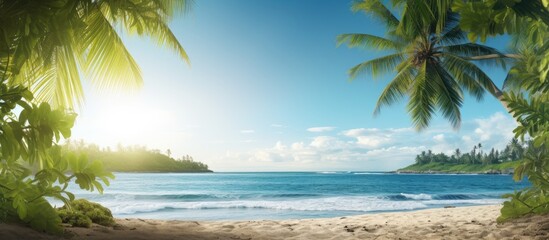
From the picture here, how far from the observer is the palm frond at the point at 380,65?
1359 centimetres

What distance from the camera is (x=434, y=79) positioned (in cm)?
1226

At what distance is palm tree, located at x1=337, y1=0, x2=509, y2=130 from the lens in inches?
480

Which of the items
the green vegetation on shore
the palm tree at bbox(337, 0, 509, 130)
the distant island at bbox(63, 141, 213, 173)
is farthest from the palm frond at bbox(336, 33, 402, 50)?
the green vegetation on shore

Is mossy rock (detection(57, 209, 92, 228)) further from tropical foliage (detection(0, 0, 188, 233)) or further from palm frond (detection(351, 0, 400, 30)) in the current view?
palm frond (detection(351, 0, 400, 30))

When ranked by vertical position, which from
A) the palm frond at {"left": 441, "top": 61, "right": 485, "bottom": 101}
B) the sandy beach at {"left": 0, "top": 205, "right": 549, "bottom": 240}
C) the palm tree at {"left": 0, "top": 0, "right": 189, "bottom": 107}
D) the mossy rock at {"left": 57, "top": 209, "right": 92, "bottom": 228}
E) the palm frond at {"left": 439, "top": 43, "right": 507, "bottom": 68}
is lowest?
the sandy beach at {"left": 0, "top": 205, "right": 549, "bottom": 240}

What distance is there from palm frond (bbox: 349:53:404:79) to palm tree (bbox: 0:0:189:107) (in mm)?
7775

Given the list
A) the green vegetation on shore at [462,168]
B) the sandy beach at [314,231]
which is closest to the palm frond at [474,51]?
the sandy beach at [314,231]

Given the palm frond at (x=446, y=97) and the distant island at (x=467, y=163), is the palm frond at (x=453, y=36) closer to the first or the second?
the palm frond at (x=446, y=97)

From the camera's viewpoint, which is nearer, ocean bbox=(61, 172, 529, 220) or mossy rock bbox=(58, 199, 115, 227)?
mossy rock bbox=(58, 199, 115, 227)

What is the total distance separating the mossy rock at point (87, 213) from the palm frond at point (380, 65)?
10.2m

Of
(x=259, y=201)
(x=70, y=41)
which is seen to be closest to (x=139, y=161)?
(x=259, y=201)

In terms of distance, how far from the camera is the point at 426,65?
1240 cm

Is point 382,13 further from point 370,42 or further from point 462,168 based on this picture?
point 462,168

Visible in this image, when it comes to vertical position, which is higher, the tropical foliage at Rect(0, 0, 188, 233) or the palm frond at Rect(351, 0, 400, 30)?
the palm frond at Rect(351, 0, 400, 30)
